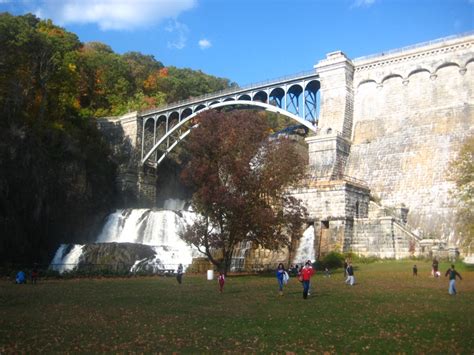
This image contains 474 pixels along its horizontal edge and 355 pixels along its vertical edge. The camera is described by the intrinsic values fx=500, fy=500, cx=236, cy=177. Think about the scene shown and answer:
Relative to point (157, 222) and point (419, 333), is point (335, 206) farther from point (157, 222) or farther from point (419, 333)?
point (419, 333)

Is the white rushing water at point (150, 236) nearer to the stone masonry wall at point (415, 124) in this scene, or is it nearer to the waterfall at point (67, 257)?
the waterfall at point (67, 257)

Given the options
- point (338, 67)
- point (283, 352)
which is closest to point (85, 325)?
point (283, 352)

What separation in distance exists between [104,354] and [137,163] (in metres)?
50.9

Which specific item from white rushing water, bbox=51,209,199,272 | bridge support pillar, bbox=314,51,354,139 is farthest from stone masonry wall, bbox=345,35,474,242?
white rushing water, bbox=51,209,199,272

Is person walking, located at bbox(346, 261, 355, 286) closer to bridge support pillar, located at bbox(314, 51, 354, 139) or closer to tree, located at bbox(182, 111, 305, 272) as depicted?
tree, located at bbox(182, 111, 305, 272)

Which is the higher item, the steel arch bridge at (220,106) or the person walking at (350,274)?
the steel arch bridge at (220,106)

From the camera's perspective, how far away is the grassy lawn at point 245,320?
1000cm

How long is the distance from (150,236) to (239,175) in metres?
→ 18.4

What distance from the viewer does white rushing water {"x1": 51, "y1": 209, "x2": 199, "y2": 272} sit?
36.5 m

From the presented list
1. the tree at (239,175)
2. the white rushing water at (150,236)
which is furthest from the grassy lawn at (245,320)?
the white rushing water at (150,236)

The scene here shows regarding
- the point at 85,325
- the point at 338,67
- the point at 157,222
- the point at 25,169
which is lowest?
the point at 85,325

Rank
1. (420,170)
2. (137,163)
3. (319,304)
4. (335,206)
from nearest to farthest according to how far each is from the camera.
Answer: (319,304) → (335,206) → (420,170) → (137,163)

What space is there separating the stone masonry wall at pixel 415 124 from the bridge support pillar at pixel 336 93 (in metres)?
1.14

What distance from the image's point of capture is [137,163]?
5906 cm
